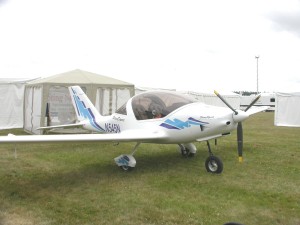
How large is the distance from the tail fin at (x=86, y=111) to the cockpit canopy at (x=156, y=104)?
172cm

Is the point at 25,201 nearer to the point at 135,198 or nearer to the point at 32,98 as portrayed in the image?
the point at 135,198

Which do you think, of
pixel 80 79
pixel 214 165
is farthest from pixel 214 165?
pixel 80 79

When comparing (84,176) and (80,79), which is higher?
(80,79)

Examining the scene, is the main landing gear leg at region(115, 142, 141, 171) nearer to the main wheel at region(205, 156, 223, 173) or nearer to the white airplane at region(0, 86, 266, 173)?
the white airplane at region(0, 86, 266, 173)

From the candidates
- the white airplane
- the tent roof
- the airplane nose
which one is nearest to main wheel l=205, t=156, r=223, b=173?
the white airplane

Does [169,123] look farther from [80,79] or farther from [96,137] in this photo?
[80,79]

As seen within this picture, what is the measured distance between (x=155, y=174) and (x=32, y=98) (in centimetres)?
882

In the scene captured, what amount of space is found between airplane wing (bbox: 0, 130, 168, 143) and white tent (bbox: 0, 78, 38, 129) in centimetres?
981

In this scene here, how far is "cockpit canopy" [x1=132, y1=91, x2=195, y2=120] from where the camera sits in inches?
284

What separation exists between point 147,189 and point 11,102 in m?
11.7

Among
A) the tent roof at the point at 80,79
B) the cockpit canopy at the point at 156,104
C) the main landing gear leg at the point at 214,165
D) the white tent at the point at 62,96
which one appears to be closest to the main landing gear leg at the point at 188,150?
the main landing gear leg at the point at 214,165

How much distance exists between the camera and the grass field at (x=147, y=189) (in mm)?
4621

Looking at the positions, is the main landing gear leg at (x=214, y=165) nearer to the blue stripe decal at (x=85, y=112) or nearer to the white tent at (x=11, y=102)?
the blue stripe decal at (x=85, y=112)

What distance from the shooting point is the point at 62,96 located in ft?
49.3
